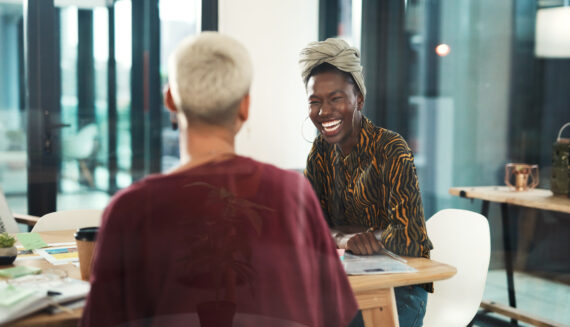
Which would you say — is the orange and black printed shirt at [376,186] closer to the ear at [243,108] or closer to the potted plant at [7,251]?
the ear at [243,108]

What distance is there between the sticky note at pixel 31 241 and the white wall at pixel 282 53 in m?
0.64

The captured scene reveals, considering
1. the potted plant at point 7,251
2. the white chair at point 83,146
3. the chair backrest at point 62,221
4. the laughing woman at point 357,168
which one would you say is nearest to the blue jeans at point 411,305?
the laughing woman at point 357,168

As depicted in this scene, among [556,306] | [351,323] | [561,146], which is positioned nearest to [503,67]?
[561,146]

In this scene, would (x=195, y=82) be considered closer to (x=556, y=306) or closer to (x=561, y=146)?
(x=561, y=146)

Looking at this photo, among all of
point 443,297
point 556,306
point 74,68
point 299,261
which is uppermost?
point 74,68

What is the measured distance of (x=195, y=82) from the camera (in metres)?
0.88

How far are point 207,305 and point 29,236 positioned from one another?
0.94m

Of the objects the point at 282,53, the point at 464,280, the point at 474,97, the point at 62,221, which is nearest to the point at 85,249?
the point at 282,53

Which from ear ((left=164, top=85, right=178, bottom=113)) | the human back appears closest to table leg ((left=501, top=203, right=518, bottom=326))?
the human back

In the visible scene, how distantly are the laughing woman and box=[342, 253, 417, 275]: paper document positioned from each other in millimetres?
78

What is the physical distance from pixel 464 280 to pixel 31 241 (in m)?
1.22

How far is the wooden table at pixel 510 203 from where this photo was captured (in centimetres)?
256

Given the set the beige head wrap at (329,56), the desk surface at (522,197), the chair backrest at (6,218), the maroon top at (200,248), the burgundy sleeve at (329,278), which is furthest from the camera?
the desk surface at (522,197)

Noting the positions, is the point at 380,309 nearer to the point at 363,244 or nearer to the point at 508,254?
the point at 363,244
